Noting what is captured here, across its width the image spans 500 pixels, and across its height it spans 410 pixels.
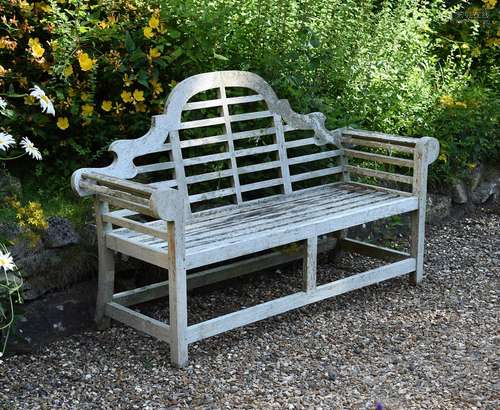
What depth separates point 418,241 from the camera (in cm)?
477

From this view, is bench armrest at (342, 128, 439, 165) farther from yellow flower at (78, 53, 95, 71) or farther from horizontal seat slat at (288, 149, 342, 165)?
yellow flower at (78, 53, 95, 71)

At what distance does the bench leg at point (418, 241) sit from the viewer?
472 cm

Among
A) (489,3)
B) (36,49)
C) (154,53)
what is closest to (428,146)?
(154,53)

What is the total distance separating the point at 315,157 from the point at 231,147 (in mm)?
576

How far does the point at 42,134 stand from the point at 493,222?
3203 millimetres

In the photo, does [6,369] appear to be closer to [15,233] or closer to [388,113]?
[15,233]

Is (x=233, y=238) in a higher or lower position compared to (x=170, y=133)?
lower

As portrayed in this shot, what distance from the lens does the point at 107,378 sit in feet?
12.0

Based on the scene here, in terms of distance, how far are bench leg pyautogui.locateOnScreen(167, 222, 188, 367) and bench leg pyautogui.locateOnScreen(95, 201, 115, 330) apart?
0.47m

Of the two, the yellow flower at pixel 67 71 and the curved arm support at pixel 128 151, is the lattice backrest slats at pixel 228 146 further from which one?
the yellow flower at pixel 67 71

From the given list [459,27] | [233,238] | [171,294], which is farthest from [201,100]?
[459,27]

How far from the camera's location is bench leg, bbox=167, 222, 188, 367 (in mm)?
3543

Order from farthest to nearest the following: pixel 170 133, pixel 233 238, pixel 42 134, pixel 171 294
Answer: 1. pixel 42 134
2. pixel 170 133
3. pixel 233 238
4. pixel 171 294

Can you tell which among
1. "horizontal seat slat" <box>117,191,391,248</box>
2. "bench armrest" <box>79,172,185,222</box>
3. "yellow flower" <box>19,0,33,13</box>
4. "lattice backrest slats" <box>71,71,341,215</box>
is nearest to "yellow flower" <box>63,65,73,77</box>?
"yellow flower" <box>19,0,33,13</box>
